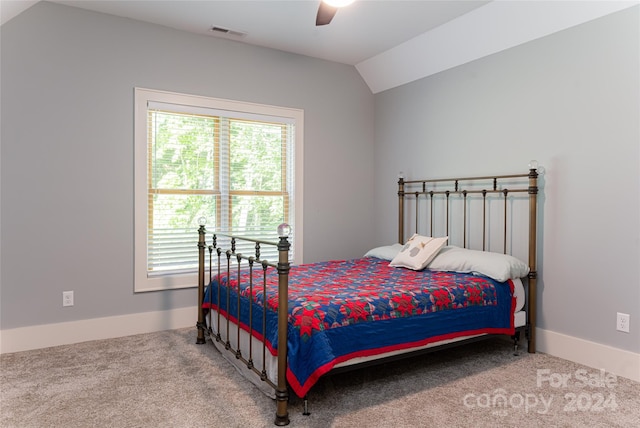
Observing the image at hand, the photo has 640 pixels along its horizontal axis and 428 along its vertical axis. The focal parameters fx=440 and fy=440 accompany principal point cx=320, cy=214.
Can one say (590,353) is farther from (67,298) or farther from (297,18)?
(67,298)

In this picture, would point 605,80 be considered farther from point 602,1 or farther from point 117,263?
point 117,263

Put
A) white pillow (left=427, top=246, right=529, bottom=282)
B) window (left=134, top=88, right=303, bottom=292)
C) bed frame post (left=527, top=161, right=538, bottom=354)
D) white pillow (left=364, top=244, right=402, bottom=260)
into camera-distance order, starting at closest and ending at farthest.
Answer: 1. white pillow (left=427, top=246, right=529, bottom=282)
2. bed frame post (left=527, top=161, right=538, bottom=354)
3. window (left=134, top=88, right=303, bottom=292)
4. white pillow (left=364, top=244, right=402, bottom=260)

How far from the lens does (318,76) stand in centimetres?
442

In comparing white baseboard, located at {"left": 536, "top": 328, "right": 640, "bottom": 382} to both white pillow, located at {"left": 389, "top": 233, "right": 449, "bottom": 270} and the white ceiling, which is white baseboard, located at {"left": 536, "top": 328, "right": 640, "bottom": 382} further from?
the white ceiling

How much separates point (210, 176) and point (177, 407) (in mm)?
2123

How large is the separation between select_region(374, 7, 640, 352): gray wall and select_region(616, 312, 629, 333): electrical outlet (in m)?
0.03

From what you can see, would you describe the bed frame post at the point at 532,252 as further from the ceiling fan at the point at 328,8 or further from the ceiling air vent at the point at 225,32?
the ceiling air vent at the point at 225,32

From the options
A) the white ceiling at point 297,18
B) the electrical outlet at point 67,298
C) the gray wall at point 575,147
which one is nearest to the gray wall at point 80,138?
the electrical outlet at point 67,298

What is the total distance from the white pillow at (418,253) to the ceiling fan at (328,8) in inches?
71.0

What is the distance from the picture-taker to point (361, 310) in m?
2.35

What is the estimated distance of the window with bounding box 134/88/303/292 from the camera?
3590 millimetres

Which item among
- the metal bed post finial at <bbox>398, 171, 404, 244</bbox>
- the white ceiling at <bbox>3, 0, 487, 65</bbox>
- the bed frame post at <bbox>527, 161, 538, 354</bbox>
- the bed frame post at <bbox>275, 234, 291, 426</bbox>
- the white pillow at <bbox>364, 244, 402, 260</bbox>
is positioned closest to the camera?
the bed frame post at <bbox>275, 234, 291, 426</bbox>

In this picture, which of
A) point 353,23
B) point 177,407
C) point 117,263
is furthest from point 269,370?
point 353,23

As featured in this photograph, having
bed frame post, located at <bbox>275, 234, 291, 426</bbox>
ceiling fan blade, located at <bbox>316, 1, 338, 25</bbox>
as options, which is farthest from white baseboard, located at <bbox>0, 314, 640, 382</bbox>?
ceiling fan blade, located at <bbox>316, 1, 338, 25</bbox>
